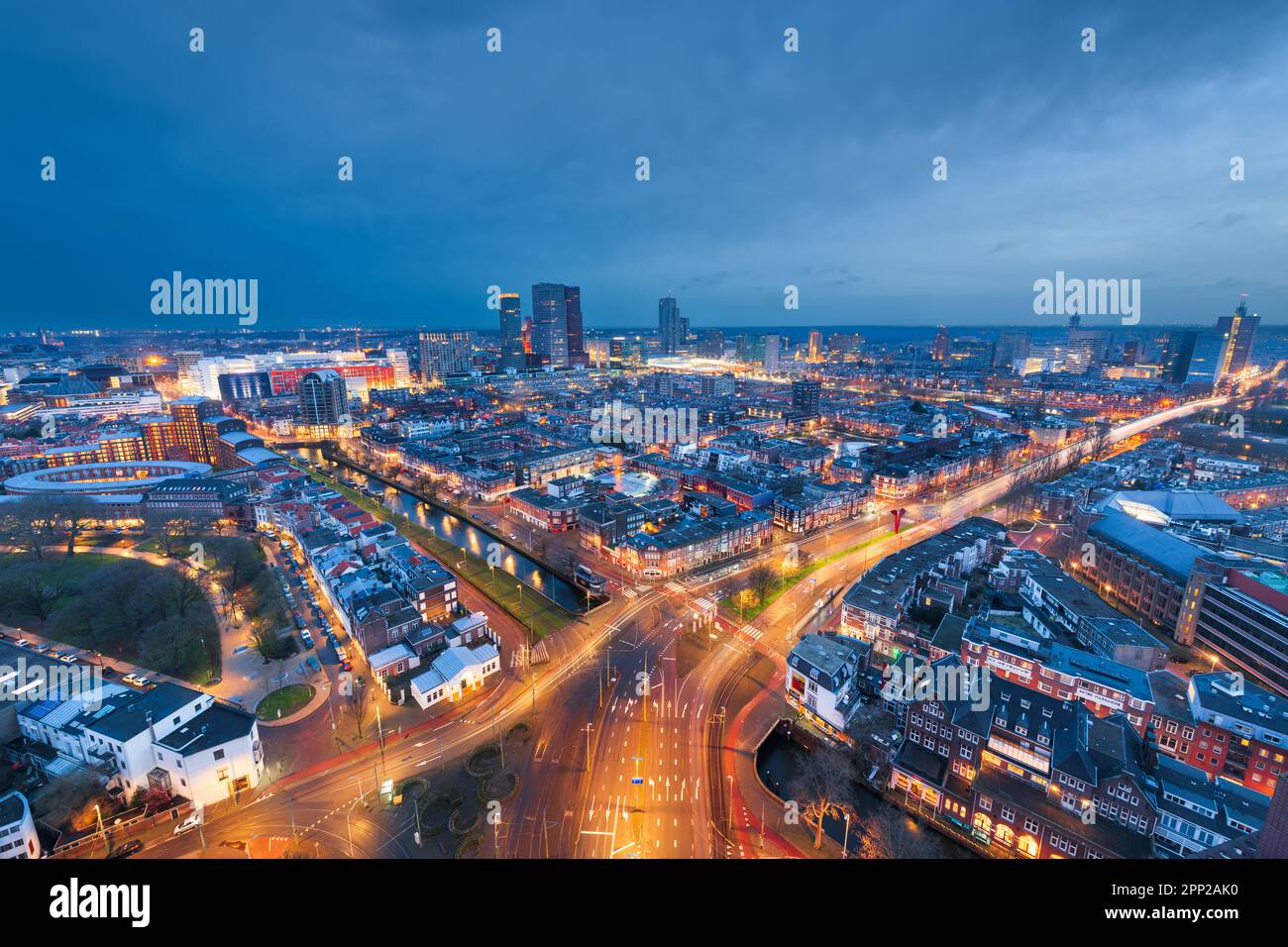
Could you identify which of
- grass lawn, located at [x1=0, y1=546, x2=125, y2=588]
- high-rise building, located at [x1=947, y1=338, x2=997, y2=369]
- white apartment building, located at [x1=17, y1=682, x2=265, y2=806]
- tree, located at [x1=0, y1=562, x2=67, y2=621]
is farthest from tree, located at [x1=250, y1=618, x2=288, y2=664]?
high-rise building, located at [x1=947, y1=338, x2=997, y2=369]

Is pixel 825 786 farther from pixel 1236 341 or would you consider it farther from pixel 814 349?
pixel 814 349

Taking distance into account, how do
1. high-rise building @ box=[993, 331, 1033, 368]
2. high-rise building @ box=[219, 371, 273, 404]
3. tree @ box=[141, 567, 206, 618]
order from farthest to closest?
1. high-rise building @ box=[993, 331, 1033, 368]
2. high-rise building @ box=[219, 371, 273, 404]
3. tree @ box=[141, 567, 206, 618]

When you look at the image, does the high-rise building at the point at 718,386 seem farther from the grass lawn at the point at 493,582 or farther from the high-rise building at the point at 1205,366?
the high-rise building at the point at 1205,366

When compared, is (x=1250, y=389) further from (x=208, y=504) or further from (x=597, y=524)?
(x=208, y=504)

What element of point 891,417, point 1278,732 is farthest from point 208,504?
point 891,417

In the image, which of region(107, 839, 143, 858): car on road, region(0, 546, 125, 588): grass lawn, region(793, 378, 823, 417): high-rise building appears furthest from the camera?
region(793, 378, 823, 417): high-rise building

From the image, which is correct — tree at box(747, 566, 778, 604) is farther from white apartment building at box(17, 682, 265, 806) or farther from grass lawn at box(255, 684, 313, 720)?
white apartment building at box(17, 682, 265, 806)

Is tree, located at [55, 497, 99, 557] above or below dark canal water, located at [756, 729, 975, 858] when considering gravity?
above
